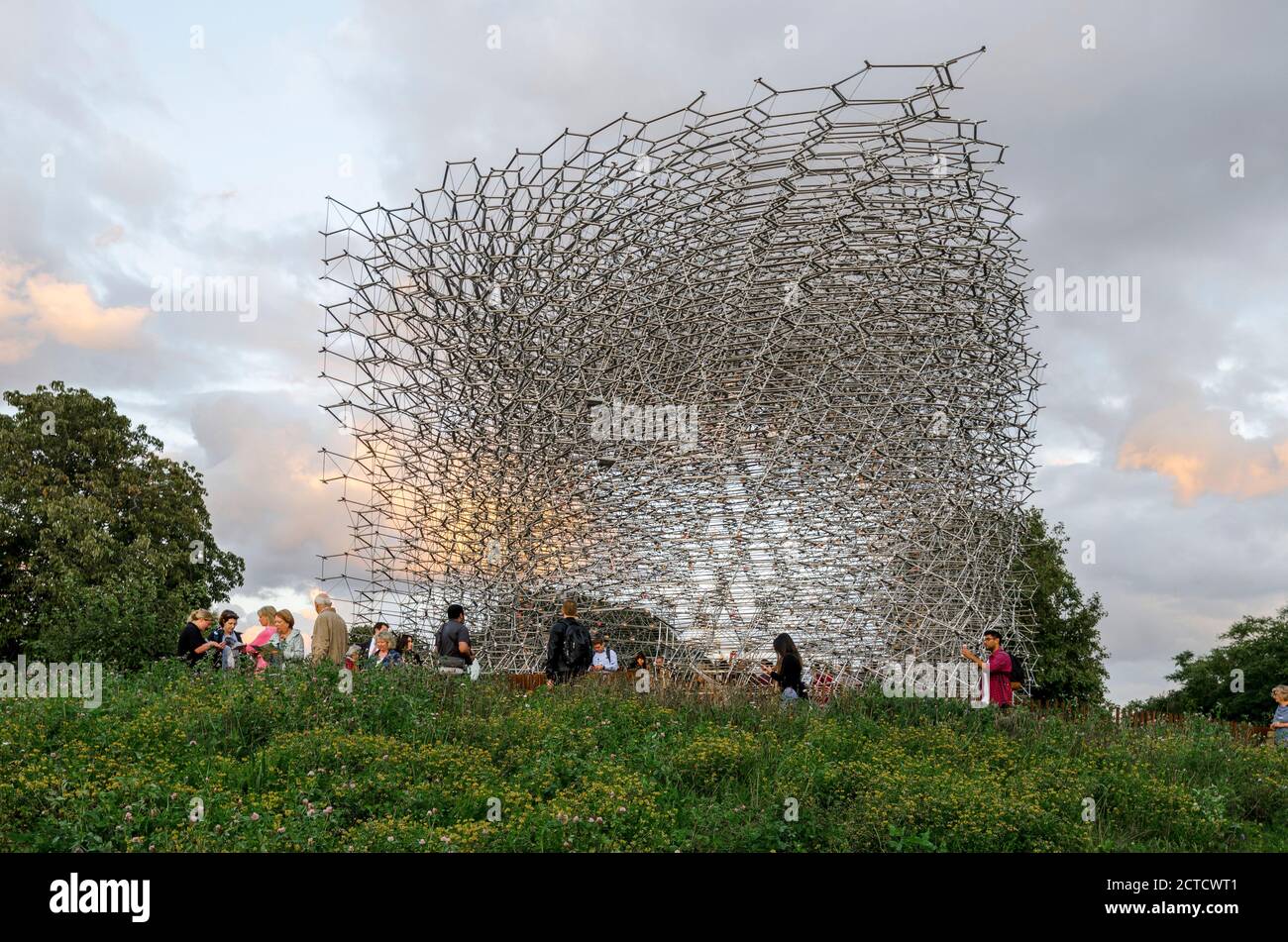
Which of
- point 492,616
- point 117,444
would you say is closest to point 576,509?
point 492,616

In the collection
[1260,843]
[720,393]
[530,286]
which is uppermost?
[530,286]

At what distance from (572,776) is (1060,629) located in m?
32.1

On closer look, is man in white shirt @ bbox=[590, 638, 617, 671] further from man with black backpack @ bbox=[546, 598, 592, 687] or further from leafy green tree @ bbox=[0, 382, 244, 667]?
leafy green tree @ bbox=[0, 382, 244, 667]

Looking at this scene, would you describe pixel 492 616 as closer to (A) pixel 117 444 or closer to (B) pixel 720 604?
(B) pixel 720 604

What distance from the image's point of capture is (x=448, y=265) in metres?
22.9

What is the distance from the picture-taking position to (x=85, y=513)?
29.7 meters

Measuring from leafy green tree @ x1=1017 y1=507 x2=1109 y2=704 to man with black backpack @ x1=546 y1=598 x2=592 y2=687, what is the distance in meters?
24.9

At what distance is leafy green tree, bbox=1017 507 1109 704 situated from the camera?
36.2 meters

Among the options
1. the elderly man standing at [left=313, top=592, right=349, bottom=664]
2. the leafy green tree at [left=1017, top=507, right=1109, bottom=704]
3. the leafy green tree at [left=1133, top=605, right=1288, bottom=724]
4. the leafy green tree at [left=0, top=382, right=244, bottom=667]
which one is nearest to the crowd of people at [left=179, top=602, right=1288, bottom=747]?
the elderly man standing at [left=313, top=592, right=349, bottom=664]

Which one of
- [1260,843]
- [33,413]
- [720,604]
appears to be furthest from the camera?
[33,413]

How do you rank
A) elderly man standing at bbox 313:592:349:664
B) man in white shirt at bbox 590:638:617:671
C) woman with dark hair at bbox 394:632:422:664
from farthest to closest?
woman with dark hair at bbox 394:632:422:664, man in white shirt at bbox 590:638:617:671, elderly man standing at bbox 313:592:349:664

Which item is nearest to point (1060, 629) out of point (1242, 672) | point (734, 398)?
point (1242, 672)
